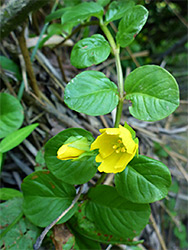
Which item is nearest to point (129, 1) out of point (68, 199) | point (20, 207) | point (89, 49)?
point (89, 49)

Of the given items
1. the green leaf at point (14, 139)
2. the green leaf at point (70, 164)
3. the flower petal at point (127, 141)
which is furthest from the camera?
the green leaf at point (14, 139)

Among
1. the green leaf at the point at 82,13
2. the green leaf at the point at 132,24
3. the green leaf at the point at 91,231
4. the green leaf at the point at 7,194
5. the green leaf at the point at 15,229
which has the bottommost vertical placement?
the green leaf at the point at 91,231

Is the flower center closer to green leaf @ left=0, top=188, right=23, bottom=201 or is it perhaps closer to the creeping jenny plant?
the creeping jenny plant

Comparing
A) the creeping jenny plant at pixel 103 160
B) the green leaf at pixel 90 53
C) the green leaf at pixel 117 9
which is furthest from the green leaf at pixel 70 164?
the green leaf at pixel 117 9

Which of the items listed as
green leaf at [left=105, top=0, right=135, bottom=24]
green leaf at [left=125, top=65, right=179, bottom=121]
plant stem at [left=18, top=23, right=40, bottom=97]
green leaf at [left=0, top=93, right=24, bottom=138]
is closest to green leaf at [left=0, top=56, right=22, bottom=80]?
plant stem at [left=18, top=23, right=40, bottom=97]

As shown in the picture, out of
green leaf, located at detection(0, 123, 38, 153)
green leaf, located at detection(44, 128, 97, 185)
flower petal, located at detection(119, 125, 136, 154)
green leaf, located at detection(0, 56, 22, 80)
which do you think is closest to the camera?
flower petal, located at detection(119, 125, 136, 154)

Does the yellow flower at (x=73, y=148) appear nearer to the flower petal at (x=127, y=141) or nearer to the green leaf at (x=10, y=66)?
the flower petal at (x=127, y=141)

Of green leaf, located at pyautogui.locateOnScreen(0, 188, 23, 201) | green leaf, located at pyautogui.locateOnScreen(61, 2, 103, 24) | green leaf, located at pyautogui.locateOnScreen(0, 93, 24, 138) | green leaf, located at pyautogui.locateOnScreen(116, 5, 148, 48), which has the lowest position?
green leaf, located at pyautogui.locateOnScreen(0, 188, 23, 201)
